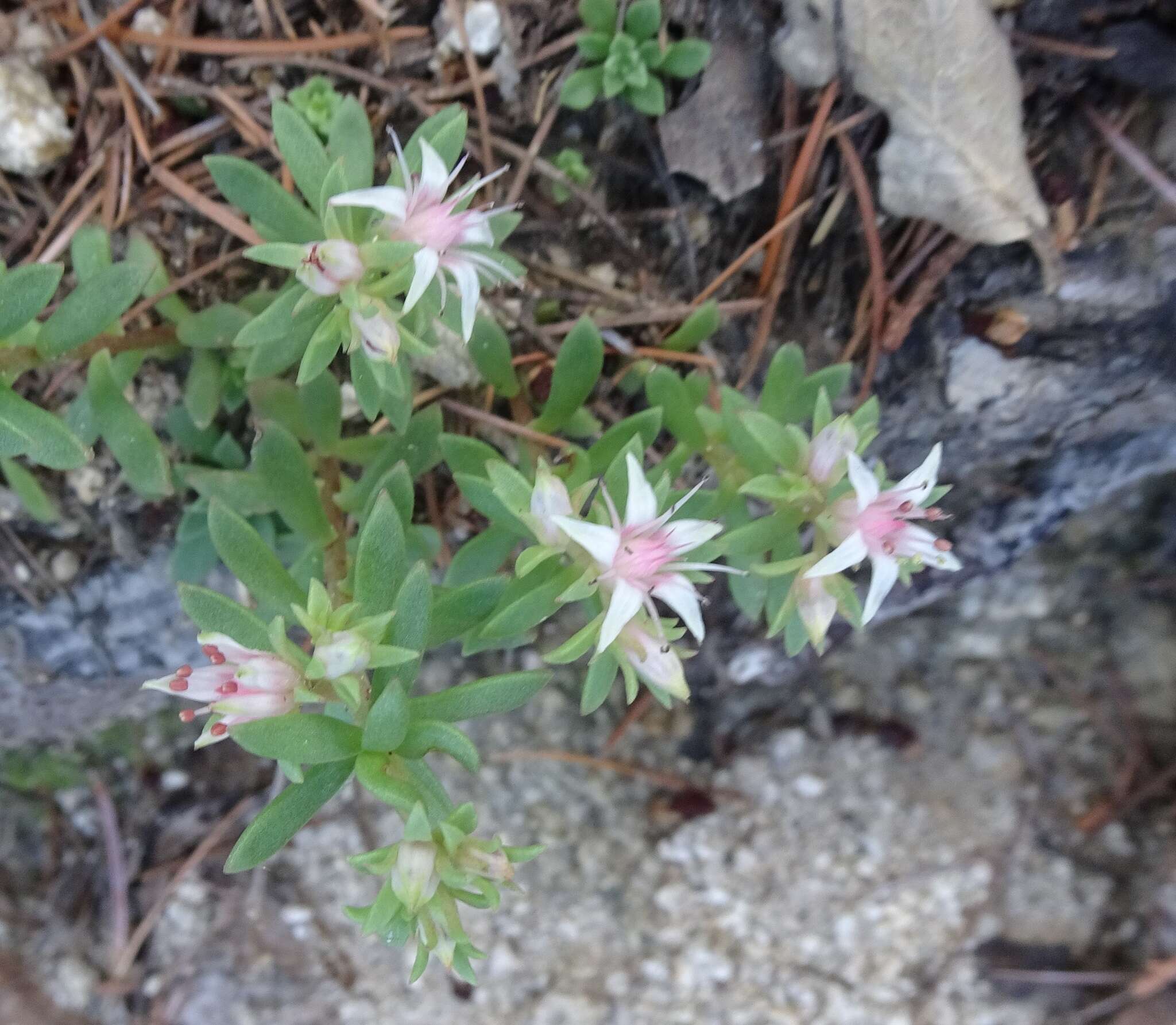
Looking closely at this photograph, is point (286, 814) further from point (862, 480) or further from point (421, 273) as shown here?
point (862, 480)

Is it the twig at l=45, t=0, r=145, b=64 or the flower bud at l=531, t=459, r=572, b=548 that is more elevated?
the twig at l=45, t=0, r=145, b=64

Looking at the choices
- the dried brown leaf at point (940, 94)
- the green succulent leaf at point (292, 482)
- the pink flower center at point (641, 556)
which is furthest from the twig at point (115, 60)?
the pink flower center at point (641, 556)

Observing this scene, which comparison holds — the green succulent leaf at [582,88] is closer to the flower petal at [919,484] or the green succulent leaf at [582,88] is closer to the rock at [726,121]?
the rock at [726,121]

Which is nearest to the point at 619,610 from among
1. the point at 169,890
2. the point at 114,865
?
the point at 169,890

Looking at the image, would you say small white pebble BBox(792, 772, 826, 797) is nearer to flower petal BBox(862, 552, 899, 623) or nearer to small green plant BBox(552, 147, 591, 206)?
flower petal BBox(862, 552, 899, 623)

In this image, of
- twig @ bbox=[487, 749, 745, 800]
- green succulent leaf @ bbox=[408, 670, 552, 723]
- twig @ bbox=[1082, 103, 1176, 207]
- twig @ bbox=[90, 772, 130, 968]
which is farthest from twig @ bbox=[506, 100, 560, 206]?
twig @ bbox=[90, 772, 130, 968]

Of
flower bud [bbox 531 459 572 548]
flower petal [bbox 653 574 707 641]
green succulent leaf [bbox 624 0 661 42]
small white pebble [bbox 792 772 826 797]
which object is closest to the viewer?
flower petal [bbox 653 574 707 641]

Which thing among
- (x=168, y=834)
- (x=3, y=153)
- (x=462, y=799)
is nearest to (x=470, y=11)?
(x=3, y=153)
